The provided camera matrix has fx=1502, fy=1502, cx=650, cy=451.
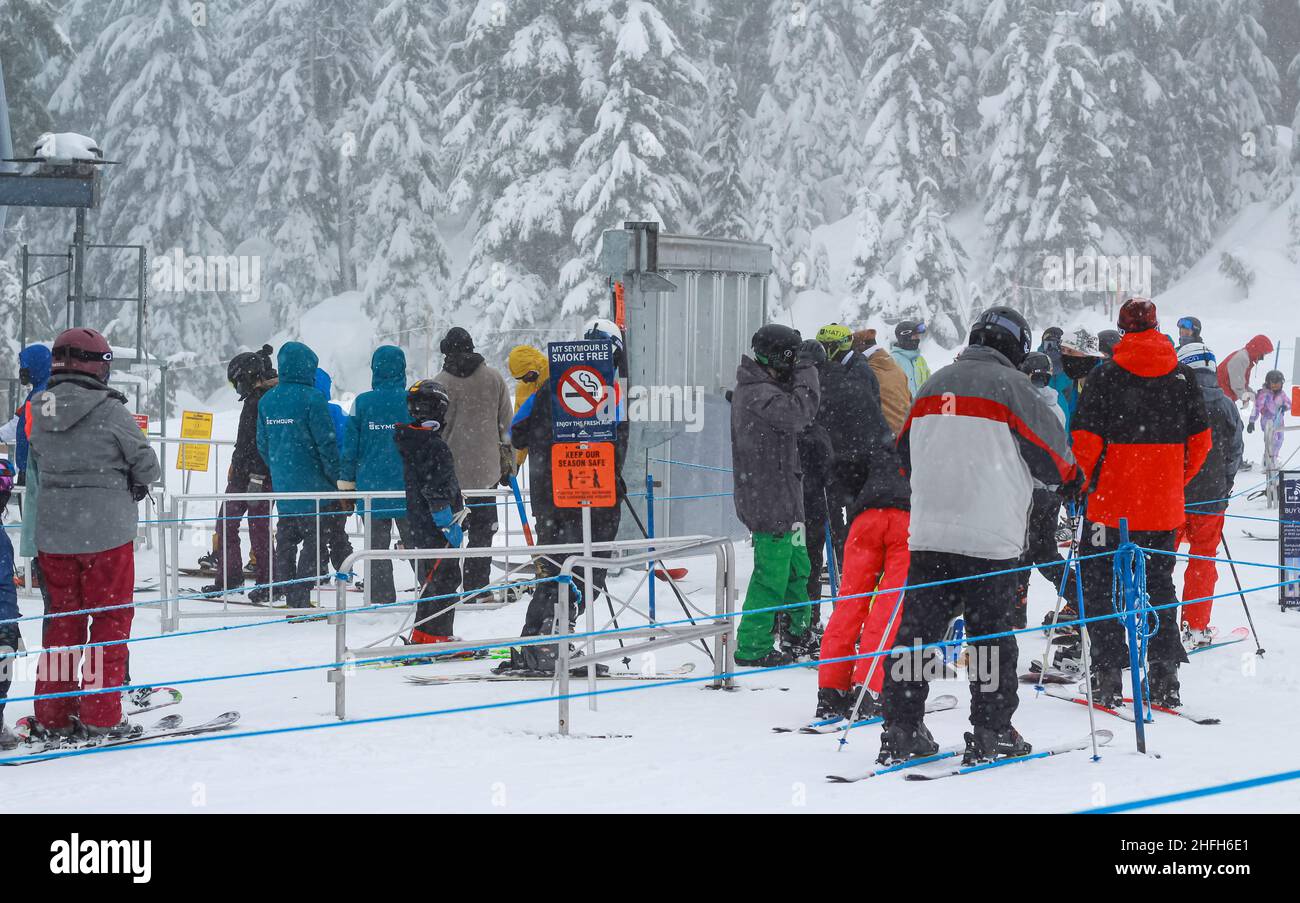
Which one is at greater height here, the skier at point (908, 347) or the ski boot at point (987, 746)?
the skier at point (908, 347)

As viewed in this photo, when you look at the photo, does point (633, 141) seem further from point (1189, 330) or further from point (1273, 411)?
point (1189, 330)

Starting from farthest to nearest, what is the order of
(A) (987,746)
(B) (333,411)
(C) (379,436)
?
(B) (333,411)
(C) (379,436)
(A) (987,746)

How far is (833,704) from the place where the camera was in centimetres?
699

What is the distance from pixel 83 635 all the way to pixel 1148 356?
5041mm

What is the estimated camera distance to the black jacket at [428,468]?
946 centimetres

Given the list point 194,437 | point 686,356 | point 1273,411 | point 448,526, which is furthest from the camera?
point 1273,411

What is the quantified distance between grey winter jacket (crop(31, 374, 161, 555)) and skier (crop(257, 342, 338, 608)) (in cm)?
428

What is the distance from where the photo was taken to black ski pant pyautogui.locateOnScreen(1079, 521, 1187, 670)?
7.01 m

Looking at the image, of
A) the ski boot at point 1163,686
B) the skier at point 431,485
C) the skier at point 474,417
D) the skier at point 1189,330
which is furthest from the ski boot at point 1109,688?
the skier at point 474,417

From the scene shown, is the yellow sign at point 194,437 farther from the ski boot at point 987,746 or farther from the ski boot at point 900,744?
the ski boot at point 987,746

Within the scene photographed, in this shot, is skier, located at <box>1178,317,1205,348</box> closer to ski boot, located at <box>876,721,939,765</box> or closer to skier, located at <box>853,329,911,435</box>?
skier, located at <box>853,329,911,435</box>

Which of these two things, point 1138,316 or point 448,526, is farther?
point 448,526

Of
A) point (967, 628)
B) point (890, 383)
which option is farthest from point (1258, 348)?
point (967, 628)

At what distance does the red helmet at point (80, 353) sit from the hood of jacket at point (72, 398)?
0.04 m
